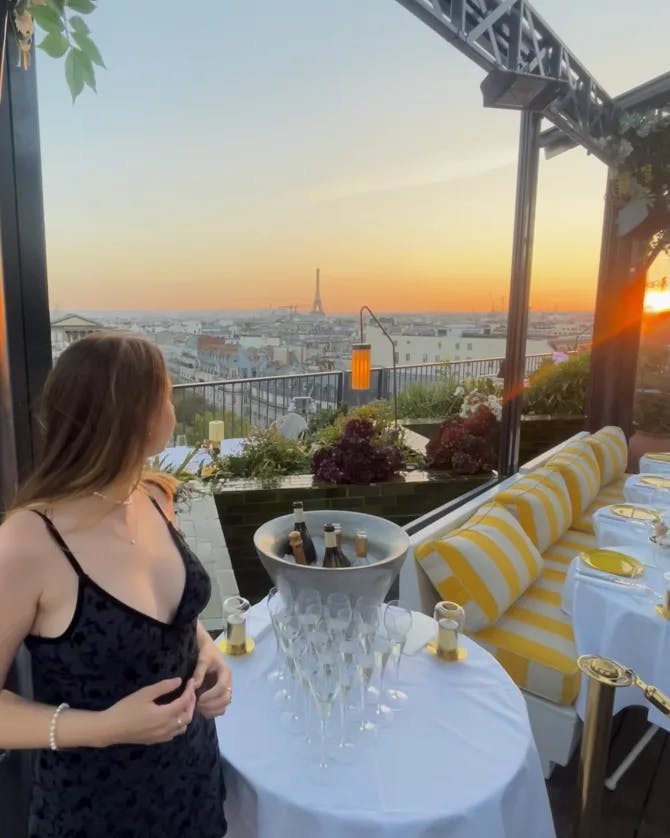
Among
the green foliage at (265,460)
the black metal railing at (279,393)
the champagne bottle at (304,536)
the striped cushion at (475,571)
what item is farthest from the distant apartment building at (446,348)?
the champagne bottle at (304,536)

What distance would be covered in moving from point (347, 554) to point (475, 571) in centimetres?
90

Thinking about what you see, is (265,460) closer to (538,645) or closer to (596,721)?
(538,645)

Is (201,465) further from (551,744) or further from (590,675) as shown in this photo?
(590,675)

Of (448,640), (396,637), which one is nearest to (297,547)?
(396,637)

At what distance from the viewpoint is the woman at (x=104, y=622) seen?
81 cm

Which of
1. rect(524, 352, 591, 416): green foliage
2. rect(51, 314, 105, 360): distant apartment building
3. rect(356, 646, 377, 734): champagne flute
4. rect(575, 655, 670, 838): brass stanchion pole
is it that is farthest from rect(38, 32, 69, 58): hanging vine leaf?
rect(524, 352, 591, 416): green foliage

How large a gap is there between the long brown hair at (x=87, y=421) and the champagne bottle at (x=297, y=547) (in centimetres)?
67

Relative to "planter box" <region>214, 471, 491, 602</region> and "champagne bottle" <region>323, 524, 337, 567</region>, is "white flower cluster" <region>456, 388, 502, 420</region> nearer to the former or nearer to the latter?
"planter box" <region>214, 471, 491, 602</region>

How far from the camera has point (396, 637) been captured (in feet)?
4.39

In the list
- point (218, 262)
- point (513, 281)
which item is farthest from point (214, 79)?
point (513, 281)

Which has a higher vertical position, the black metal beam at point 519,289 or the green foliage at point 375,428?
the black metal beam at point 519,289

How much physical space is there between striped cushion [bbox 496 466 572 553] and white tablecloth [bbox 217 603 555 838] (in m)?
1.64

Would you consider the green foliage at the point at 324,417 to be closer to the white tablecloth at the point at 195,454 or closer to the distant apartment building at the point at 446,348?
the white tablecloth at the point at 195,454

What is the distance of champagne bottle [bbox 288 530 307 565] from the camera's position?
1482 millimetres
